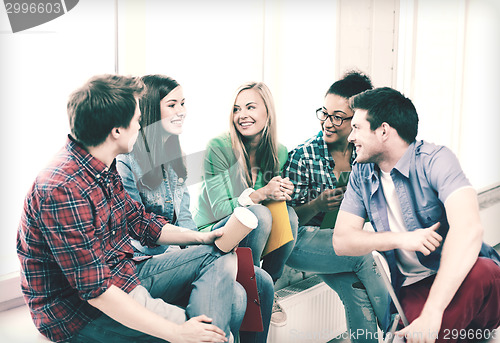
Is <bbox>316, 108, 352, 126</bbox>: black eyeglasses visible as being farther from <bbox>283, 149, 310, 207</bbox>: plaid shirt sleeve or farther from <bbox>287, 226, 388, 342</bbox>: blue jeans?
<bbox>287, 226, 388, 342</bbox>: blue jeans

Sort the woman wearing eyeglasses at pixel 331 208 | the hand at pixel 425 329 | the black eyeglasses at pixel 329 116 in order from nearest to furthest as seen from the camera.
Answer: the hand at pixel 425 329 → the woman wearing eyeglasses at pixel 331 208 → the black eyeglasses at pixel 329 116

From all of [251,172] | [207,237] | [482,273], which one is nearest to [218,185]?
[251,172]

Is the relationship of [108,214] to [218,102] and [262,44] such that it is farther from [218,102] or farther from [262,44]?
[262,44]

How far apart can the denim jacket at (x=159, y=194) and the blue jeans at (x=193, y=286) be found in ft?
0.65

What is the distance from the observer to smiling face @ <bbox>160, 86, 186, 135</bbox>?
177 centimetres

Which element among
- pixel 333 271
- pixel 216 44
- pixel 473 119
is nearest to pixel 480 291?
pixel 333 271

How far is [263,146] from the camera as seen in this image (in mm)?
2143

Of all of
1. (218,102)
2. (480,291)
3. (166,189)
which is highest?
(218,102)

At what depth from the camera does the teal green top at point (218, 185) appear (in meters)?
1.99

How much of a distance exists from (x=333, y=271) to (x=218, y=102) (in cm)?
86

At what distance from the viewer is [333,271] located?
7.18 ft

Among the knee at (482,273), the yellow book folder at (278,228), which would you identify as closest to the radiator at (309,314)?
the yellow book folder at (278,228)

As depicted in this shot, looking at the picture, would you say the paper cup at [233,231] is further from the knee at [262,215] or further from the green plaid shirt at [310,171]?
the green plaid shirt at [310,171]

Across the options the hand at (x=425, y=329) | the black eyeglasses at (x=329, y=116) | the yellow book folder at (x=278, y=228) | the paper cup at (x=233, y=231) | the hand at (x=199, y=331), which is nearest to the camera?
the hand at (x=199, y=331)
